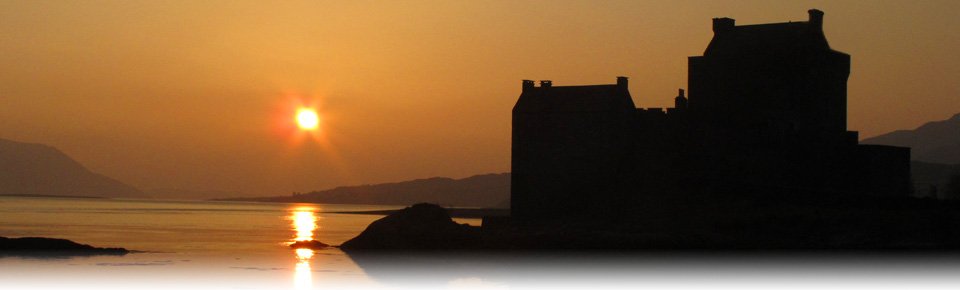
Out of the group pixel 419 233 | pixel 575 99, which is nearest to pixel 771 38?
pixel 575 99

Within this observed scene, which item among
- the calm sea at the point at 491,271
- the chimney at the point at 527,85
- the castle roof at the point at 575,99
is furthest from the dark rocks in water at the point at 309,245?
the chimney at the point at 527,85

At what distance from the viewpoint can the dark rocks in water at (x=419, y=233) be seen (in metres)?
44.6

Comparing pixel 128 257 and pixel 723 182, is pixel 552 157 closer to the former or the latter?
pixel 723 182

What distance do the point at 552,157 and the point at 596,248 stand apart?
7.90 metres

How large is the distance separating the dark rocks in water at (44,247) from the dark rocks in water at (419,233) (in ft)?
31.6

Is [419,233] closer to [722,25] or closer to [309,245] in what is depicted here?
[309,245]

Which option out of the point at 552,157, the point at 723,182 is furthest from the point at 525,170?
the point at 723,182

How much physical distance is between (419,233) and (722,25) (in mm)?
16991

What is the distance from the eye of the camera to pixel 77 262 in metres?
39.4

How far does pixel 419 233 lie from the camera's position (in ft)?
148

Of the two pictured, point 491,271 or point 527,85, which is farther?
point 527,85

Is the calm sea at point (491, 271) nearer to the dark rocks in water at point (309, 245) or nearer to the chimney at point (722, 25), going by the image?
the dark rocks in water at point (309, 245)

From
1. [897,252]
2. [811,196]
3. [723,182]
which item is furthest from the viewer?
[723,182]

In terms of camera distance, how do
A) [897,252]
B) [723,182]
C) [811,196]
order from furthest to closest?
[723,182], [811,196], [897,252]
